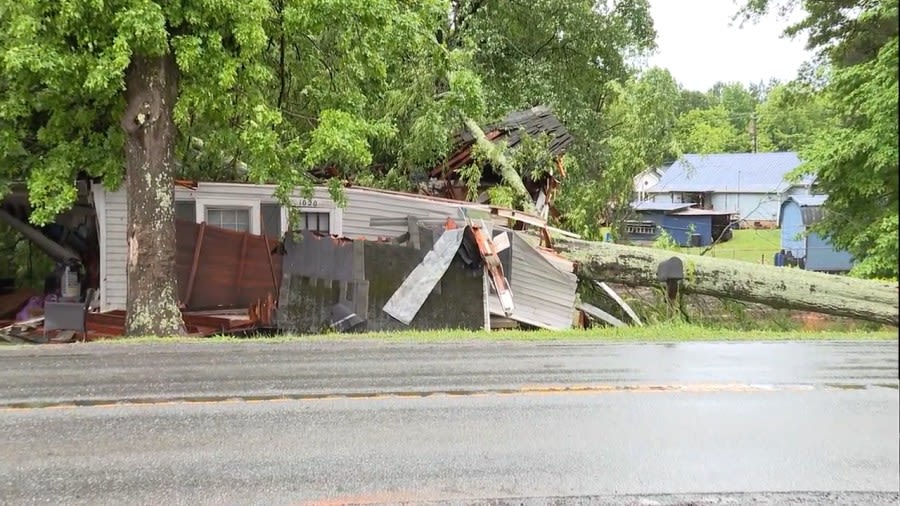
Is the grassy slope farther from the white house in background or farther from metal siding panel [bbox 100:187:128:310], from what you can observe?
the white house in background

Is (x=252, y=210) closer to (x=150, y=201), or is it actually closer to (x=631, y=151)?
(x=150, y=201)

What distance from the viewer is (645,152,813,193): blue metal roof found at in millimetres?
50656

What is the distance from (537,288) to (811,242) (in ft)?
52.1

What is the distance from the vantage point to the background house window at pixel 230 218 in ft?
41.9

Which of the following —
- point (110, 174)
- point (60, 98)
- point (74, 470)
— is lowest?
point (74, 470)

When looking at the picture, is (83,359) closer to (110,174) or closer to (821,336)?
(110,174)

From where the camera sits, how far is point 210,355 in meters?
7.61

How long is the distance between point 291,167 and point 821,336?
7886 mm

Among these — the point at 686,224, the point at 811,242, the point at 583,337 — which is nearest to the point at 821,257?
the point at 811,242

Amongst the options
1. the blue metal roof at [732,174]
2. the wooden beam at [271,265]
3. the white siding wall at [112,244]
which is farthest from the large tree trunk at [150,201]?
the blue metal roof at [732,174]

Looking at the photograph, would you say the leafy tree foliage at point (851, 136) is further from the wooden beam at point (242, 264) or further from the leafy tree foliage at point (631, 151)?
the wooden beam at point (242, 264)

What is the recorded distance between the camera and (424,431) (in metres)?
4.86

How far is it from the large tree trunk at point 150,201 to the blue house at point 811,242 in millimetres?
15601

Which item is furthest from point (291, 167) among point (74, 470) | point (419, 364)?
point (74, 470)
